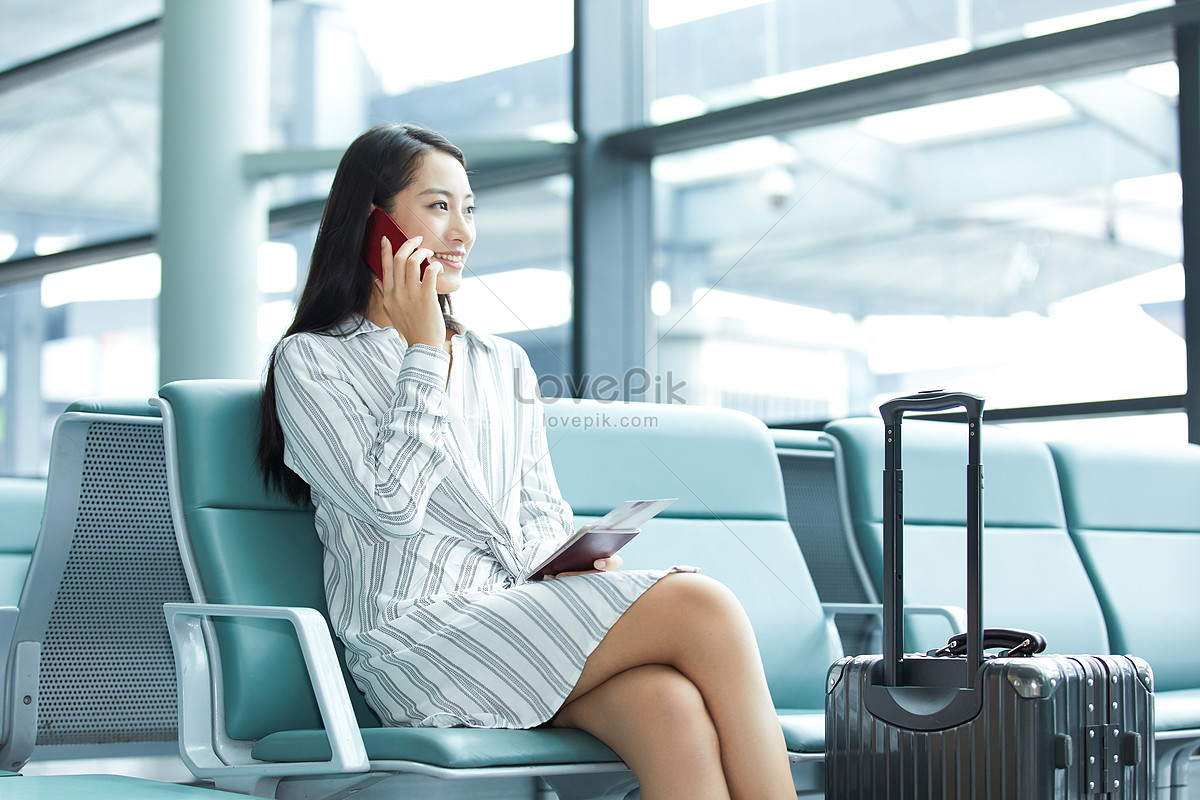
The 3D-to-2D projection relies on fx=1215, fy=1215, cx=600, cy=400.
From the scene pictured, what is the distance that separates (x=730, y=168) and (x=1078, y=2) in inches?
41.2

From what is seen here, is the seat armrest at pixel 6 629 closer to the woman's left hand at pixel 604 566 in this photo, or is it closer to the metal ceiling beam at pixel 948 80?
the woman's left hand at pixel 604 566

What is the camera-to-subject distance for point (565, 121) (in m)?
3.80

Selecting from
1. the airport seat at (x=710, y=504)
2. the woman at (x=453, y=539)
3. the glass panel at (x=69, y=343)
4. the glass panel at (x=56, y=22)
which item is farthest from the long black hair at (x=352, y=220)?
the glass panel at (x=56, y=22)

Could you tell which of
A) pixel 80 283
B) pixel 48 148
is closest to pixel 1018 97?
pixel 80 283

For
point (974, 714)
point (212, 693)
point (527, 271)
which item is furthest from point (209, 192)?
point (974, 714)

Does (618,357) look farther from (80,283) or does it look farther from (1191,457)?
(80,283)

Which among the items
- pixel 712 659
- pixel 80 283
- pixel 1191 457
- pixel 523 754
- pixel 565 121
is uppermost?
pixel 565 121

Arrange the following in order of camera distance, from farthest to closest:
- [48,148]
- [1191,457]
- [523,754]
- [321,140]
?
[48,148], [321,140], [1191,457], [523,754]

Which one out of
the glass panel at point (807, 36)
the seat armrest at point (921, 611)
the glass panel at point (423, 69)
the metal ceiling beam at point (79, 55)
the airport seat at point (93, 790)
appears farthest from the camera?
the metal ceiling beam at point (79, 55)

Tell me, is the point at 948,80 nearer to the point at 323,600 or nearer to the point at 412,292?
the point at 412,292

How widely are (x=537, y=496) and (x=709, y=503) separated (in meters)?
0.42

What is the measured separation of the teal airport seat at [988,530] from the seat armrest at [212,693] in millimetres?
1172

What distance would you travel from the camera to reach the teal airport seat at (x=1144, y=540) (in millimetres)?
2506

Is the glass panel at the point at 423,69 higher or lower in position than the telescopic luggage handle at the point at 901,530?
higher
